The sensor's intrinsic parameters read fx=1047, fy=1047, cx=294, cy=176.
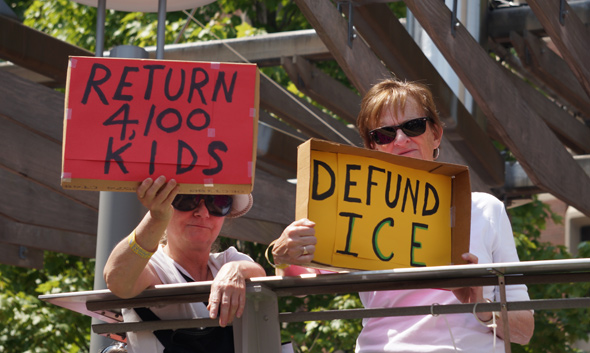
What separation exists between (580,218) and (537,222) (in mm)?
5952

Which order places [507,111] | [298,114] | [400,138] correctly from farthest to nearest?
1. [298,114]
2. [507,111]
3. [400,138]

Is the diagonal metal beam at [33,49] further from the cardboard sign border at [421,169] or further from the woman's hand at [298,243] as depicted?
the woman's hand at [298,243]

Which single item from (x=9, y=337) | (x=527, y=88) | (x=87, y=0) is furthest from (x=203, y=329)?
(x=9, y=337)

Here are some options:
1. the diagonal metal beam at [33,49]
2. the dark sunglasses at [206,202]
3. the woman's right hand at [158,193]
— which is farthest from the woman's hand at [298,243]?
the diagonal metal beam at [33,49]

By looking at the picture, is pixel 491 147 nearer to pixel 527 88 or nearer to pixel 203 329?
pixel 527 88

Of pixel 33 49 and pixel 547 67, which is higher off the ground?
pixel 547 67

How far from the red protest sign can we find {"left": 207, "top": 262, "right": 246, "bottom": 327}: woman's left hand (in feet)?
0.82

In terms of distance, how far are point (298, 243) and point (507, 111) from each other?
3.88 metres

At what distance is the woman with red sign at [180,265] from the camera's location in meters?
2.43

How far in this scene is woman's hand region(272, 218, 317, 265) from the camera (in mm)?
2383

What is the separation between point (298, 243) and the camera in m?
2.38

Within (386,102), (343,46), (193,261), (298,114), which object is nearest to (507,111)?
(343,46)

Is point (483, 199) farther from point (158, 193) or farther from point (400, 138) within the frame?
point (158, 193)

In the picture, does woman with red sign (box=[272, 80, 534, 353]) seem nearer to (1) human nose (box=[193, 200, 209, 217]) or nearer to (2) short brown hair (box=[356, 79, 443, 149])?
(2) short brown hair (box=[356, 79, 443, 149])
